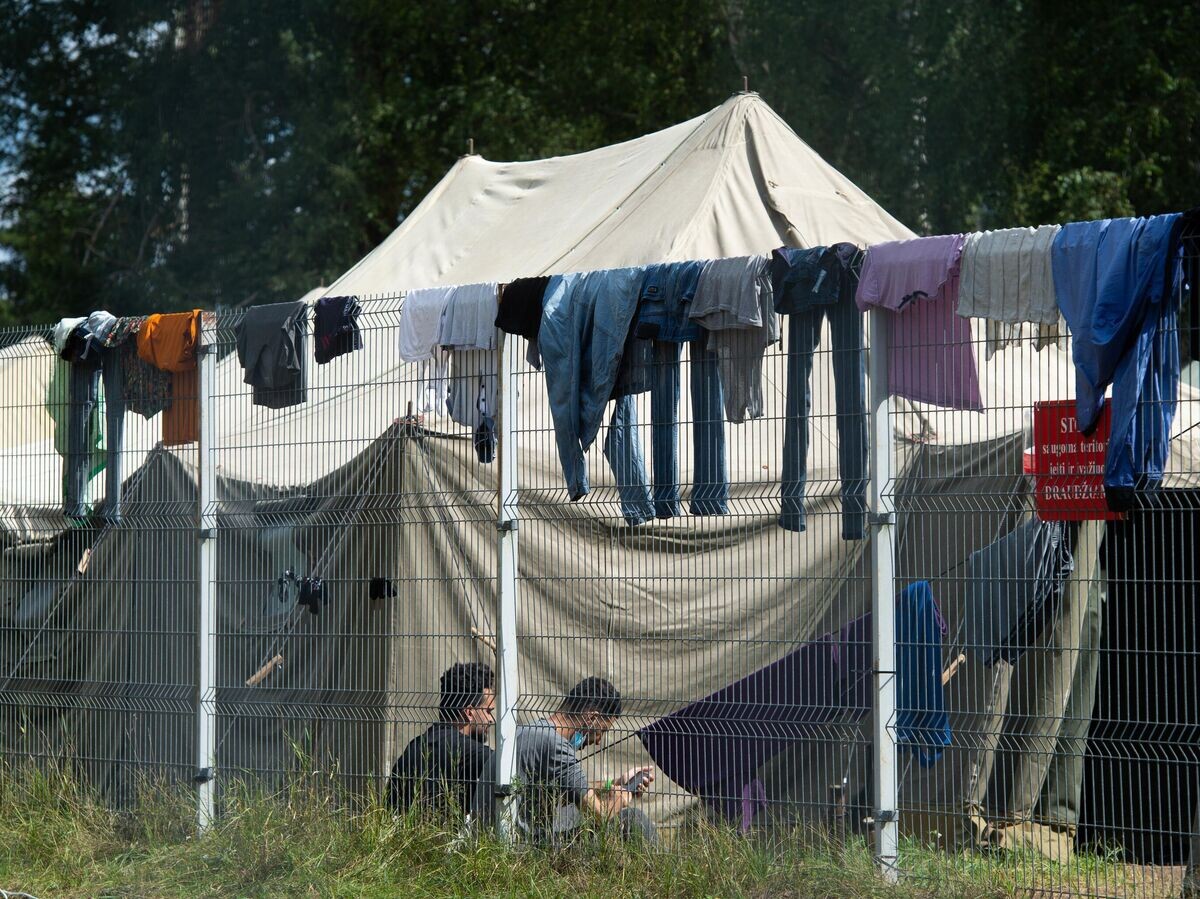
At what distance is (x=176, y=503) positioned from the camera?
799cm

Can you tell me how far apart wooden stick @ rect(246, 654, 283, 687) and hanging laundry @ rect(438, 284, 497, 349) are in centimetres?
194

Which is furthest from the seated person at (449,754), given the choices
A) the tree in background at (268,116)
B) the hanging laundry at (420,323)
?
the tree in background at (268,116)

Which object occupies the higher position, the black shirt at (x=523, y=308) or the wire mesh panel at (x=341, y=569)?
the black shirt at (x=523, y=308)

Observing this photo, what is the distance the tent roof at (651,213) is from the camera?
991cm

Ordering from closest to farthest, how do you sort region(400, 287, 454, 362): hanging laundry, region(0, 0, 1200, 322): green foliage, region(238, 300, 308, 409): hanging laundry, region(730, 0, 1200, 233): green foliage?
region(400, 287, 454, 362): hanging laundry → region(238, 300, 308, 409): hanging laundry → region(730, 0, 1200, 233): green foliage → region(0, 0, 1200, 322): green foliage

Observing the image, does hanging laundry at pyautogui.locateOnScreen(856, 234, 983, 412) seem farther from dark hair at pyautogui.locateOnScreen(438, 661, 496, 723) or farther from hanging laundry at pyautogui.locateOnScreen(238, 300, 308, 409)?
hanging laundry at pyautogui.locateOnScreen(238, 300, 308, 409)

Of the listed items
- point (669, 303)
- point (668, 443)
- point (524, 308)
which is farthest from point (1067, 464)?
point (524, 308)

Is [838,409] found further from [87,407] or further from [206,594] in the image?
[87,407]

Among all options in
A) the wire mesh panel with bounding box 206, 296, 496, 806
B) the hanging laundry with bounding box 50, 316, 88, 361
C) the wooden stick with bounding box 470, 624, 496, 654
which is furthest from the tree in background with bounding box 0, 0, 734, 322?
the wooden stick with bounding box 470, 624, 496, 654

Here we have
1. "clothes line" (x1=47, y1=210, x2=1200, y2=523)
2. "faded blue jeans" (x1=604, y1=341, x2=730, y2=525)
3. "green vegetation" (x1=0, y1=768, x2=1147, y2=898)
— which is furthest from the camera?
"faded blue jeans" (x1=604, y1=341, x2=730, y2=525)

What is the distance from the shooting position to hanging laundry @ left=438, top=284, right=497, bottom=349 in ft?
22.9

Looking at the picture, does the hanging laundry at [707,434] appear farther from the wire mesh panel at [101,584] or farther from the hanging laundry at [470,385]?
the wire mesh panel at [101,584]

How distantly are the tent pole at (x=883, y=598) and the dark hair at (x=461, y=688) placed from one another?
2.01 m

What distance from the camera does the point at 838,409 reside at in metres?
6.16
